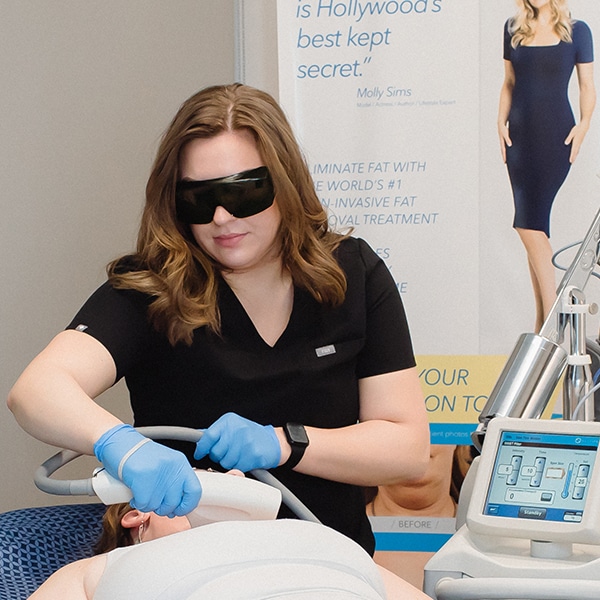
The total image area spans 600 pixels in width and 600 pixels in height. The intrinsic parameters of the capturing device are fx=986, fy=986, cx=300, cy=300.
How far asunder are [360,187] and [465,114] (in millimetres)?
330

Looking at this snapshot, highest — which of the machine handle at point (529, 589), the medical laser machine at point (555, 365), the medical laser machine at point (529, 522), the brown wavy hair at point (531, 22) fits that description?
the brown wavy hair at point (531, 22)

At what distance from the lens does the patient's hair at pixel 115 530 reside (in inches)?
63.1

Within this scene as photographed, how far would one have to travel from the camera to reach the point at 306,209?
6.15 ft

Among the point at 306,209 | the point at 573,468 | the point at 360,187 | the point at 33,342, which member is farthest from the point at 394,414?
the point at 33,342

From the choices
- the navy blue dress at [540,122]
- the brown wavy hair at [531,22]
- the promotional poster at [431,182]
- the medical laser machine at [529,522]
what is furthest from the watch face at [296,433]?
the brown wavy hair at [531,22]

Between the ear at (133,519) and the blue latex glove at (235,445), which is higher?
the blue latex glove at (235,445)

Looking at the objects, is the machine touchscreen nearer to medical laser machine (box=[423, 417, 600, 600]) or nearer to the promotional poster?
medical laser machine (box=[423, 417, 600, 600])

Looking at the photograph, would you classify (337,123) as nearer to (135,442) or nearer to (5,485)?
(5,485)

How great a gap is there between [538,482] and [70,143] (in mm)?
1705

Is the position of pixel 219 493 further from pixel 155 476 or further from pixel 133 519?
pixel 133 519

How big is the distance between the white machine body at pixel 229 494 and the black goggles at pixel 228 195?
534 mm

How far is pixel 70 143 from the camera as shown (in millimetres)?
2594

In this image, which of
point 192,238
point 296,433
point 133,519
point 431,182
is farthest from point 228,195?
point 431,182

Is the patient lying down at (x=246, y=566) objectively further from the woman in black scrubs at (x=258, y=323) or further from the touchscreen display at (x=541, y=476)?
the woman in black scrubs at (x=258, y=323)
